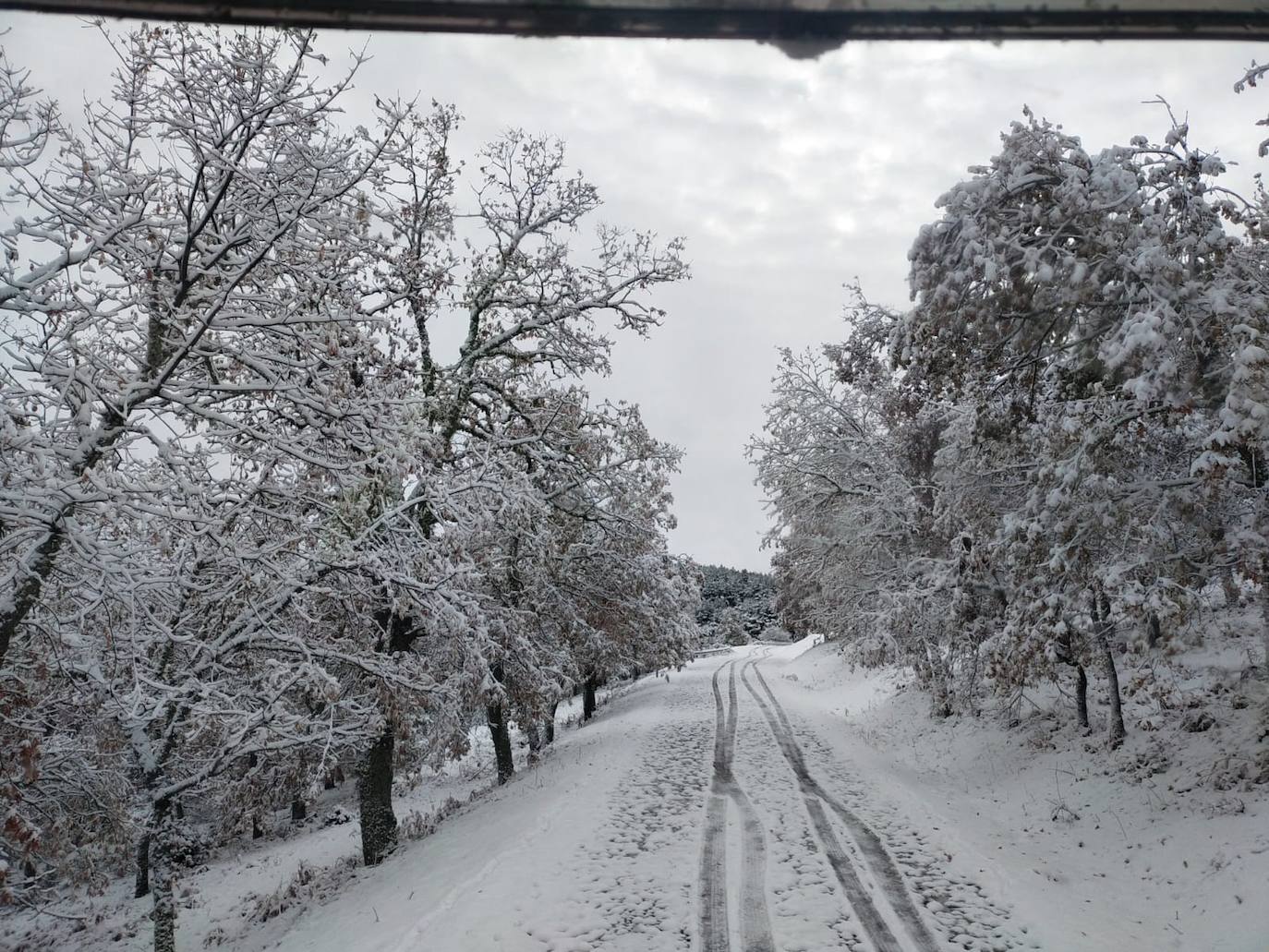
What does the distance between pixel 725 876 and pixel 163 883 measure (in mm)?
7485

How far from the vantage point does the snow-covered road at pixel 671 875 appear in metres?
7.01

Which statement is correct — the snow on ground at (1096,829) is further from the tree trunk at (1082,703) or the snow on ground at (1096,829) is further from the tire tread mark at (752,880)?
the tire tread mark at (752,880)

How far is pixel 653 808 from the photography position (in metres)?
11.6

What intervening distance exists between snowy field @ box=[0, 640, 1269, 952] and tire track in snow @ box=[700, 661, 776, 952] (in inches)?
1.4

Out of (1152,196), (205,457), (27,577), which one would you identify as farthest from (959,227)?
(27,577)

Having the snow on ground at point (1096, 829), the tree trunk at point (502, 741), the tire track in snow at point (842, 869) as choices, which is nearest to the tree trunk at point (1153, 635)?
the snow on ground at point (1096, 829)

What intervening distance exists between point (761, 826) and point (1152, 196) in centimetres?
1036

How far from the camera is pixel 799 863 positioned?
877 cm

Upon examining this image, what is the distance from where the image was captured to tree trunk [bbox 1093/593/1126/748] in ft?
33.9

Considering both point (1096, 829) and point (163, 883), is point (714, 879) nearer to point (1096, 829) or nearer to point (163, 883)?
point (1096, 829)

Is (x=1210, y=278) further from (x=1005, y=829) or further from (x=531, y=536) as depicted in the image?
(x=531, y=536)

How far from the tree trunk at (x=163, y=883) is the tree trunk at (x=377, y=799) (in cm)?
360

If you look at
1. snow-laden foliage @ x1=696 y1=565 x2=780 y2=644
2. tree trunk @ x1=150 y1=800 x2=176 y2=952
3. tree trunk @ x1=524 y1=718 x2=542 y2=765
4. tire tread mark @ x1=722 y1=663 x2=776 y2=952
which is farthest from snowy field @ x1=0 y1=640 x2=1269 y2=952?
snow-laden foliage @ x1=696 y1=565 x2=780 y2=644

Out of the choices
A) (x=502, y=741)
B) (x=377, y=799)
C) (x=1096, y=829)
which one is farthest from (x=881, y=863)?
(x=502, y=741)
